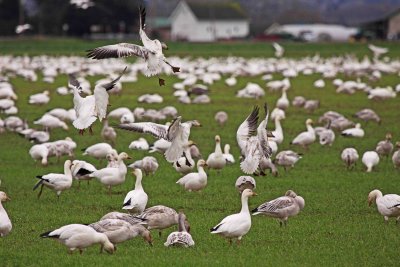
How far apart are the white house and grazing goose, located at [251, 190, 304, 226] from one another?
10049cm

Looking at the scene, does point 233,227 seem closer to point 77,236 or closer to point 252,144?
point 77,236

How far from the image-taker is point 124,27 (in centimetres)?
9131

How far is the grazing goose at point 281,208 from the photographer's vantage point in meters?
12.1

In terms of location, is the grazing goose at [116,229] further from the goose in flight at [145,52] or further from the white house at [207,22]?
the white house at [207,22]

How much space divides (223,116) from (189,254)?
536 inches

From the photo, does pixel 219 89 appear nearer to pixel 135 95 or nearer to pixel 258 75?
pixel 135 95

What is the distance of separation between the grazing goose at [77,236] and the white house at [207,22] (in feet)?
337

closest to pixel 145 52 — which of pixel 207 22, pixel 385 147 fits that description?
pixel 385 147

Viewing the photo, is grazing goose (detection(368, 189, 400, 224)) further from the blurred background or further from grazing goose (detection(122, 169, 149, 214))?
the blurred background

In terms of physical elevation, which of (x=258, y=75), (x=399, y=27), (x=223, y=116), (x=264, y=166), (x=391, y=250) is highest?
(x=391, y=250)

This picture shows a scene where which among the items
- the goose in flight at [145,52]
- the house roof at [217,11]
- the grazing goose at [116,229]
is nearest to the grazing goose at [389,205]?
the goose in flight at [145,52]

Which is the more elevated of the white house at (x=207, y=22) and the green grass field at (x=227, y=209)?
the green grass field at (x=227, y=209)

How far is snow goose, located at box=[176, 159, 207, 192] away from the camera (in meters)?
14.7

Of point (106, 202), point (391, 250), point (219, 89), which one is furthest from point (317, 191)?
point (219, 89)
